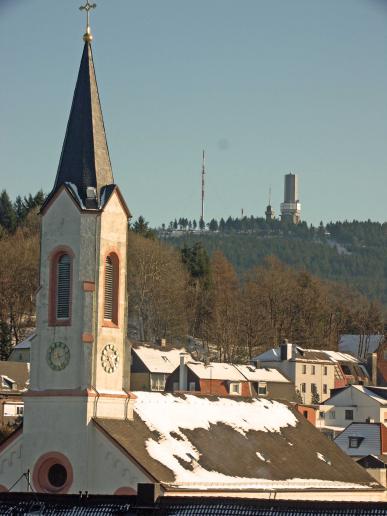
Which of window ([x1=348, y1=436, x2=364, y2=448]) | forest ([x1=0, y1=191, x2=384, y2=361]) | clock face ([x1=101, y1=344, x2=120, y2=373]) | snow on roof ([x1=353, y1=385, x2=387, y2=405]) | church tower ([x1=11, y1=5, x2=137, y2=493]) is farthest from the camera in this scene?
forest ([x1=0, y1=191, x2=384, y2=361])

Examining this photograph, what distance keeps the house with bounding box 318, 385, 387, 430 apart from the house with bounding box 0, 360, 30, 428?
25364 mm

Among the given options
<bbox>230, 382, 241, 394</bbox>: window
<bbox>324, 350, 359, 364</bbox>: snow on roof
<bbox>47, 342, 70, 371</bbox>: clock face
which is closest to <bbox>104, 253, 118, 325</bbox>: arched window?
<bbox>47, 342, 70, 371</bbox>: clock face

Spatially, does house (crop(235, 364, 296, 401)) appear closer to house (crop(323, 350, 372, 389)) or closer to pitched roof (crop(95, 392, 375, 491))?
house (crop(323, 350, 372, 389))

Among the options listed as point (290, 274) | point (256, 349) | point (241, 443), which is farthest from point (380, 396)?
point (241, 443)

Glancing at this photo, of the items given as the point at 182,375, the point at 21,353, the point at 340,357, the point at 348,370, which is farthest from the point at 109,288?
the point at 340,357

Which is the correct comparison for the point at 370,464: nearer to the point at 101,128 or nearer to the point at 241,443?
the point at 241,443

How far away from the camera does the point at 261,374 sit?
134 meters

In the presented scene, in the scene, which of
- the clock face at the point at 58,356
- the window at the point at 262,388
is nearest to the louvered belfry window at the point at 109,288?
the clock face at the point at 58,356

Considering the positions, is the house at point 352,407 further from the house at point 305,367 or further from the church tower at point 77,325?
the church tower at point 77,325

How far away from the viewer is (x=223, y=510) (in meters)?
41.2

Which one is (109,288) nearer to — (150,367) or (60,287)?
(60,287)

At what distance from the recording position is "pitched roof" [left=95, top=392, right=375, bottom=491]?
58.8 meters

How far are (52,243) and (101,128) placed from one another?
502 cm

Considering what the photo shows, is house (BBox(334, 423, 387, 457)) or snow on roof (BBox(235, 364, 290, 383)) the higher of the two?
snow on roof (BBox(235, 364, 290, 383))
